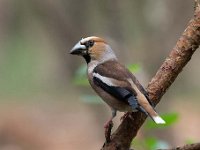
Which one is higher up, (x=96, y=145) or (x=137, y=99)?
(x=137, y=99)

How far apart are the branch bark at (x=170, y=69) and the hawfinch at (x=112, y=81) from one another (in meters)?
0.08

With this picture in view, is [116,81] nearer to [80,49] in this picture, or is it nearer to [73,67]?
[80,49]

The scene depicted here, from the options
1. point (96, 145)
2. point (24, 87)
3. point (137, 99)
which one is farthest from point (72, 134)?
point (137, 99)

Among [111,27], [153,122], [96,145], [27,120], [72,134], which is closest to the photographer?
[153,122]

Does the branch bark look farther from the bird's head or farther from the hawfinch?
the bird's head

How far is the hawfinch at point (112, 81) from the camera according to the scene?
3115 mm

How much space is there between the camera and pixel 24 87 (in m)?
19.1

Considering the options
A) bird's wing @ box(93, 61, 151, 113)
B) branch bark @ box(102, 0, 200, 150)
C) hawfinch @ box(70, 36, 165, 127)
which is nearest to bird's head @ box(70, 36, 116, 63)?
hawfinch @ box(70, 36, 165, 127)

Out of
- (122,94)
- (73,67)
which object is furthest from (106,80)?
(73,67)

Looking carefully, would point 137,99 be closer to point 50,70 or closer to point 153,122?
point 153,122

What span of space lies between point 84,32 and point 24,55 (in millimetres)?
12238

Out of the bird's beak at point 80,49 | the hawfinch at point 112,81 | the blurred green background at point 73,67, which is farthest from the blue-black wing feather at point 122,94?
the bird's beak at point 80,49

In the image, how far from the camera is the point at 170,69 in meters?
3.03

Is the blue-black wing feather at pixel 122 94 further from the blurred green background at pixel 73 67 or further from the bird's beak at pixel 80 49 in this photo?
the bird's beak at pixel 80 49
